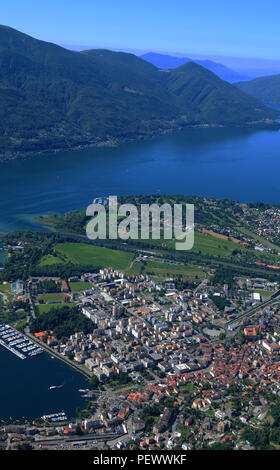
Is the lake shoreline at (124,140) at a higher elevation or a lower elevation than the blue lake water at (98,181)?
higher

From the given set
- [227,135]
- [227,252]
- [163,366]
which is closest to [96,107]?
[227,135]

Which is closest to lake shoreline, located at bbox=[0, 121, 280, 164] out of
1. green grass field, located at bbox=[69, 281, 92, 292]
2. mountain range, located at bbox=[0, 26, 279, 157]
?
mountain range, located at bbox=[0, 26, 279, 157]

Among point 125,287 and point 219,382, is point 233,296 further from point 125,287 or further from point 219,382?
point 219,382

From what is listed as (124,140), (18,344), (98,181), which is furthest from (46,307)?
(124,140)

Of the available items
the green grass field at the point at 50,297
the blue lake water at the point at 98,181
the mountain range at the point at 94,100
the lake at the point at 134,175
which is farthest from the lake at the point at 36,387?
Answer: the mountain range at the point at 94,100

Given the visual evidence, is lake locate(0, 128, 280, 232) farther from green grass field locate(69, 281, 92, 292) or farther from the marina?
the marina

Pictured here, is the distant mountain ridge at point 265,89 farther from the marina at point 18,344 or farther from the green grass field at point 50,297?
the marina at point 18,344

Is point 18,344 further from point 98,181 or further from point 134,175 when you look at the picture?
point 134,175
